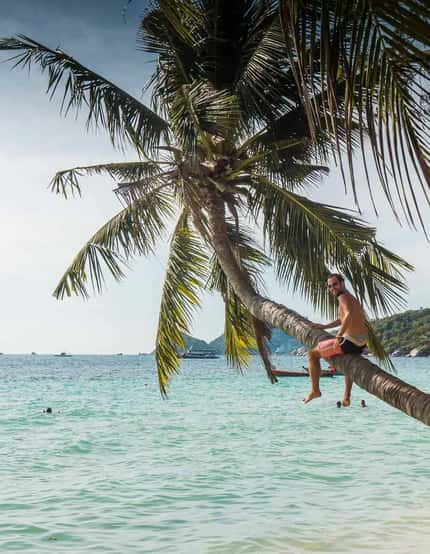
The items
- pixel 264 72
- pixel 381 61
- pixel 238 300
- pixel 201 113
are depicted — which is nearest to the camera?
pixel 381 61

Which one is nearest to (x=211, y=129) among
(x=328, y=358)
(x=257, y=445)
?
(x=328, y=358)

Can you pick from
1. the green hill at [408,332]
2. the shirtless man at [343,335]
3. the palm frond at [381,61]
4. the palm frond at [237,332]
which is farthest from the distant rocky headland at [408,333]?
the palm frond at [381,61]

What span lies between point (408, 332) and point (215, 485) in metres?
108

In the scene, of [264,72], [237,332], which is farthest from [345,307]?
[237,332]

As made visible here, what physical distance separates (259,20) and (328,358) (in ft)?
16.4

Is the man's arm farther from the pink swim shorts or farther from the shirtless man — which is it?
the pink swim shorts

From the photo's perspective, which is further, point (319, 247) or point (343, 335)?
point (319, 247)

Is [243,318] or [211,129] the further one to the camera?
[243,318]

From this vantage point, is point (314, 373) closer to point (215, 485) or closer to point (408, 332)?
point (215, 485)

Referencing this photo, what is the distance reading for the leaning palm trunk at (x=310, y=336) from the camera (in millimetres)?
4355

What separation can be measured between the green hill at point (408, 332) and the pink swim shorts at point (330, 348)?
9791cm

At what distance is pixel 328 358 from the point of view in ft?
18.2

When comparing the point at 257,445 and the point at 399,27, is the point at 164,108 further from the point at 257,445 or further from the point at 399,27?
the point at 257,445

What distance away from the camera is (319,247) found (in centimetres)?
799
